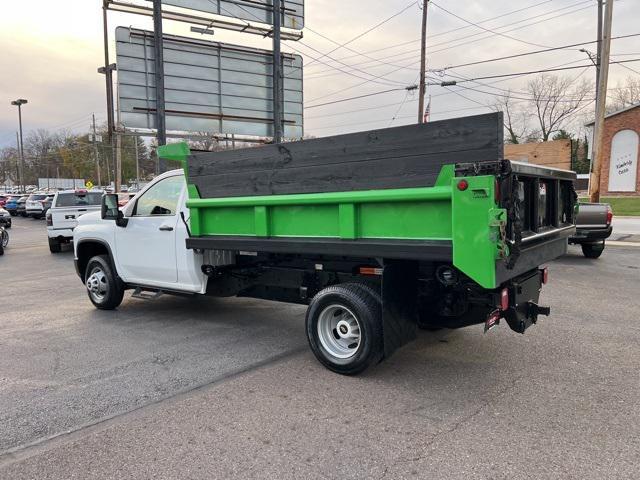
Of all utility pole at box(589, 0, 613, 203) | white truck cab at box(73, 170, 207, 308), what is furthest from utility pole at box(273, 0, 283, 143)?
utility pole at box(589, 0, 613, 203)


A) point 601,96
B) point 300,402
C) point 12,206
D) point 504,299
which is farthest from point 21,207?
point 504,299

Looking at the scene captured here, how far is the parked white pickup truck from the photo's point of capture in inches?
592

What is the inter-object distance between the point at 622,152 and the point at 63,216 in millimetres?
33040

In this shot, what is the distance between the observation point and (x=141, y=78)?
39.1 ft

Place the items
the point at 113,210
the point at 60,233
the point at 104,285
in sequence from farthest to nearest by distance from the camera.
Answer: the point at 60,233 → the point at 104,285 → the point at 113,210

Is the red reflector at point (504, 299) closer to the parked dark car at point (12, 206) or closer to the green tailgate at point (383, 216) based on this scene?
the green tailgate at point (383, 216)

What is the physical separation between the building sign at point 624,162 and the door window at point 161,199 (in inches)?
1340

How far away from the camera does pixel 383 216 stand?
4.16 m

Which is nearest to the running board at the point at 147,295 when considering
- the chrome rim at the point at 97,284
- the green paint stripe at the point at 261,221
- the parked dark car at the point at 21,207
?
the chrome rim at the point at 97,284

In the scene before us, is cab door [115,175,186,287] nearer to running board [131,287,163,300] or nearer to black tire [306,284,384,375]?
running board [131,287,163,300]

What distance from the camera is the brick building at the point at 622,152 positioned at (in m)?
32.0

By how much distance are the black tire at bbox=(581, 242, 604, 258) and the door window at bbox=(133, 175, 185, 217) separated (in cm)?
1013

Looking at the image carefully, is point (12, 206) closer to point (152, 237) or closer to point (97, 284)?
point (97, 284)

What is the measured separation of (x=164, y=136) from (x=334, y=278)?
8412 millimetres
